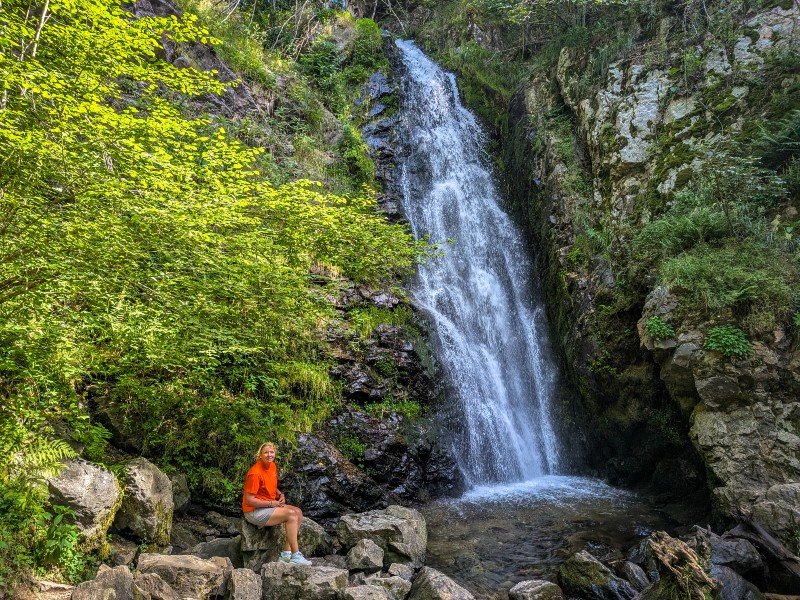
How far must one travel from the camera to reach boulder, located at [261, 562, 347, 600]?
5.02m

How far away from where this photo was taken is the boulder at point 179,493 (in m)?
7.25

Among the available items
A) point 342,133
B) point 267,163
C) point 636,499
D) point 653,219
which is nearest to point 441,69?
point 342,133

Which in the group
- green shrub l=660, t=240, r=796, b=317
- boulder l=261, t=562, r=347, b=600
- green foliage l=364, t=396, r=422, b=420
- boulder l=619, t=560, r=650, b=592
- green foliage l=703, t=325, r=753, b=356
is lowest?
boulder l=619, t=560, r=650, b=592

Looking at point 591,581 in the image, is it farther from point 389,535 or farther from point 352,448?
point 352,448

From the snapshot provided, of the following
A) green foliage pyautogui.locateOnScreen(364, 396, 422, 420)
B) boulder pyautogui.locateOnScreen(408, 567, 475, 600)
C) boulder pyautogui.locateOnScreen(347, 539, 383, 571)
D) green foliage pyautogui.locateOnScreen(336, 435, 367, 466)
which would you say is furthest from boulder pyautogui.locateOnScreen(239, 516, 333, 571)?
green foliage pyautogui.locateOnScreen(364, 396, 422, 420)

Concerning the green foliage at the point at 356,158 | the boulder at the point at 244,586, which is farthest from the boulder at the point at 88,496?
the green foliage at the point at 356,158

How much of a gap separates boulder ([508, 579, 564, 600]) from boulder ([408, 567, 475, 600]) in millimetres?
659

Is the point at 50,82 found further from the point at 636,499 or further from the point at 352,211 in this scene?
the point at 636,499

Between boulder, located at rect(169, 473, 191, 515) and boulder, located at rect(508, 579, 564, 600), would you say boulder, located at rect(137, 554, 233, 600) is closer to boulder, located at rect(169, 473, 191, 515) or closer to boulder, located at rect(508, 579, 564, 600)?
boulder, located at rect(169, 473, 191, 515)

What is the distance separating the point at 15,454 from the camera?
16.6ft

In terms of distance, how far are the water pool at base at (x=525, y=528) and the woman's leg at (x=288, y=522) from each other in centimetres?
222

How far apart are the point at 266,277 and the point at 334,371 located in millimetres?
3474

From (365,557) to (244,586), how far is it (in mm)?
1594

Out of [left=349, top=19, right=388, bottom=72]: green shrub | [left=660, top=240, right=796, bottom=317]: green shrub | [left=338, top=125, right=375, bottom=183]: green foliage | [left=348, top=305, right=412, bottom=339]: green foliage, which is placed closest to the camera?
[left=660, top=240, right=796, bottom=317]: green shrub
